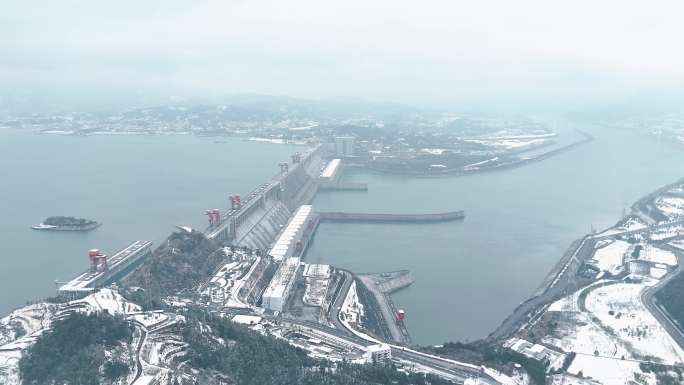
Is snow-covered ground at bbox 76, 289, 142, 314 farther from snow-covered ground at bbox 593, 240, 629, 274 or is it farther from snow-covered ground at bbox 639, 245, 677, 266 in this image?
snow-covered ground at bbox 639, 245, 677, 266

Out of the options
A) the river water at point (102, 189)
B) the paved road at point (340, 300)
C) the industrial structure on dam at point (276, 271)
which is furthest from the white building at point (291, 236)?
the river water at point (102, 189)

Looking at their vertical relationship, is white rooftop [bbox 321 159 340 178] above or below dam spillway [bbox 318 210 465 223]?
above

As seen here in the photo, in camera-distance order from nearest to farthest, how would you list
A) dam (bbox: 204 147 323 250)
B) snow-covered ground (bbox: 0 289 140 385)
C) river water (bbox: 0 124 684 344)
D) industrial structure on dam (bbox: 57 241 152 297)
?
snow-covered ground (bbox: 0 289 140 385) → industrial structure on dam (bbox: 57 241 152 297) → river water (bbox: 0 124 684 344) → dam (bbox: 204 147 323 250)

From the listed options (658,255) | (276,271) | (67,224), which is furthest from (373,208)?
(67,224)

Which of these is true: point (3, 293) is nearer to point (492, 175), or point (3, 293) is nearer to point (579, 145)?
point (492, 175)

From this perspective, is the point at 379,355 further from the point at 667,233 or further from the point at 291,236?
the point at 667,233

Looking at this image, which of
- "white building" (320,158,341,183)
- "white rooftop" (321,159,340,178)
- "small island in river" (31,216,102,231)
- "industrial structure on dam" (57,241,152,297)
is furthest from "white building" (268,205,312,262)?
"white rooftop" (321,159,340,178)
